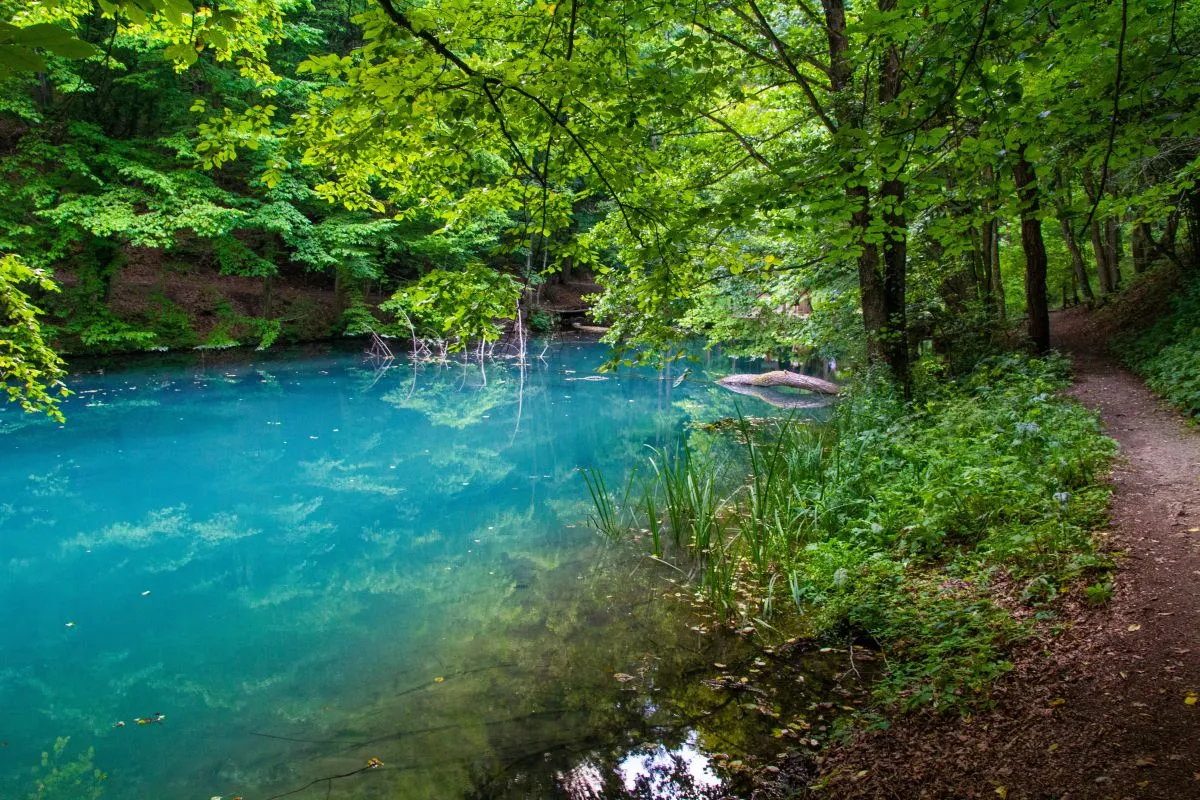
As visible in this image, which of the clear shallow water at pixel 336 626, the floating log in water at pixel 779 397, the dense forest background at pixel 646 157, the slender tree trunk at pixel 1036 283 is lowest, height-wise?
the floating log in water at pixel 779 397

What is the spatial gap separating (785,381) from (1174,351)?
31.1 ft

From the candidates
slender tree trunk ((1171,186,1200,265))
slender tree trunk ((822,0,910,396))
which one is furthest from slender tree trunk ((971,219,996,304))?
slender tree trunk ((822,0,910,396))

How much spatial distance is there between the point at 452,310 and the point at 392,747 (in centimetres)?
253

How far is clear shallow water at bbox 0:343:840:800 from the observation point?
3605mm

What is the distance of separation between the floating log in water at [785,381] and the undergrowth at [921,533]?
9.00 metres

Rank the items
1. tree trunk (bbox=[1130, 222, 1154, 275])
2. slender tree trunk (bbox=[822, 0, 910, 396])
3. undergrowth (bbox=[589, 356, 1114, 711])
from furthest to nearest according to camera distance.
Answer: tree trunk (bbox=[1130, 222, 1154, 275]) → slender tree trunk (bbox=[822, 0, 910, 396]) → undergrowth (bbox=[589, 356, 1114, 711])

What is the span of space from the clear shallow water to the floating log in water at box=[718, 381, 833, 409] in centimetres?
506

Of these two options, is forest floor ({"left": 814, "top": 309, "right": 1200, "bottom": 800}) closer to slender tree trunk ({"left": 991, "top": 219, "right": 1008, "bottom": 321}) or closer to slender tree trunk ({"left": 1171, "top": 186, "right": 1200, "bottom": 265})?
slender tree trunk ({"left": 991, "top": 219, "right": 1008, "bottom": 321})

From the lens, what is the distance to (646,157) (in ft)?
13.8

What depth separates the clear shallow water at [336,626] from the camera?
361 cm

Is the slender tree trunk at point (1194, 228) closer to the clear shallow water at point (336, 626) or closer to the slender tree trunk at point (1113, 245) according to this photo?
the slender tree trunk at point (1113, 245)

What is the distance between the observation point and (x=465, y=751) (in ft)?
11.9

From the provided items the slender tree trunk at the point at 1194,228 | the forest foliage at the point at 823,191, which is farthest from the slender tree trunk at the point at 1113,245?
the slender tree trunk at the point at 1194,228

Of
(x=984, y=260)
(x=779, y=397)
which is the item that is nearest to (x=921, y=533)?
(x=984, y=260)
